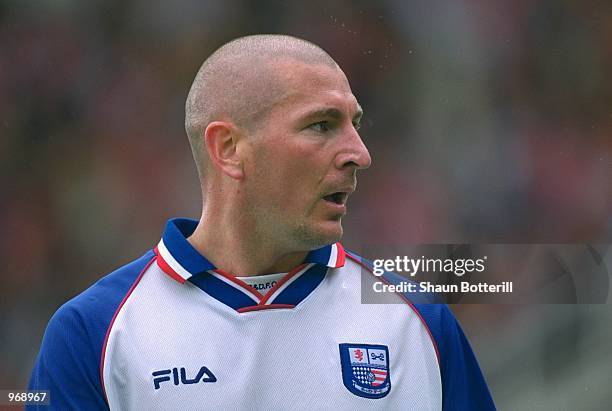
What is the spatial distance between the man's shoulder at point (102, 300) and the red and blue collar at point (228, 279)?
81 millimetres

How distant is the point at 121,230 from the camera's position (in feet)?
20.9

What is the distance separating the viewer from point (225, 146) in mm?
2908

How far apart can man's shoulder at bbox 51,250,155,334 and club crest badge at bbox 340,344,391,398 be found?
0.57 meters

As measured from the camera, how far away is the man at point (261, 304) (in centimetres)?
279

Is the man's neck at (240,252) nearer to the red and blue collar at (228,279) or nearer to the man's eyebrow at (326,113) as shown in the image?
the red and blue collar at (228,279)

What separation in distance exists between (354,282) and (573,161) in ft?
11.6

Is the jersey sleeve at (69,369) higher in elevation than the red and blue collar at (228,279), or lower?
lower

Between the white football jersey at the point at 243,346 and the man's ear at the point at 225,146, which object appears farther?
the man's ear at the point at 225,146

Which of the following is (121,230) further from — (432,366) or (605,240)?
(432,366)

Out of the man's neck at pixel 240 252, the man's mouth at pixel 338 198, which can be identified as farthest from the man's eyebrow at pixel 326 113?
the man's neck at pixel 240 252

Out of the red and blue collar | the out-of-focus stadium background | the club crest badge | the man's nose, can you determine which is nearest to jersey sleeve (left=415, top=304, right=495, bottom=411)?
the club crest badge

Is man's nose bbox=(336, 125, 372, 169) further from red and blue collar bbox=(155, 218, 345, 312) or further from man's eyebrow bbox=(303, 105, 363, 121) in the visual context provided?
red and blue collar bbox=(155, 218, 345, 312)

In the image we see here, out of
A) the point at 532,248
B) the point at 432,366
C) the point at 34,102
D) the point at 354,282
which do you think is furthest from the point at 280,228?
the point at 34,102

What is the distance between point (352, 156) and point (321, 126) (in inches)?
4.7
